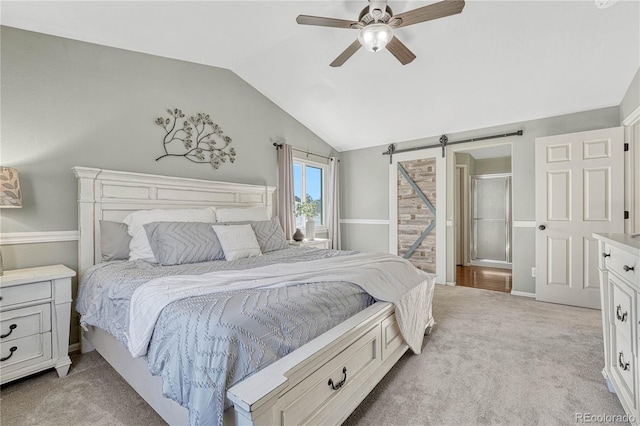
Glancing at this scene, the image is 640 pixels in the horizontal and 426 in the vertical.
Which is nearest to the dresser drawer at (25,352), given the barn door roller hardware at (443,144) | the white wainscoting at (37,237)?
the white wainscoting at (37,237)

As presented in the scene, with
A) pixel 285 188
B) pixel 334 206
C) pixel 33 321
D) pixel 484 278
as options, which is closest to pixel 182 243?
pixel 33 321

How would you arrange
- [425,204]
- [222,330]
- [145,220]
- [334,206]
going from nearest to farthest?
[222,330] < [145,220] < [425,204] < [334,206]

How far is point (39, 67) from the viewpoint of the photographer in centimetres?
230

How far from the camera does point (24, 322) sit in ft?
6.10

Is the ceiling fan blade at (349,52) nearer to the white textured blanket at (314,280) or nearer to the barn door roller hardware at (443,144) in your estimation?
the white textured blanket at (314,280)

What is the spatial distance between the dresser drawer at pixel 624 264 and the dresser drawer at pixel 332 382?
4.05 feet

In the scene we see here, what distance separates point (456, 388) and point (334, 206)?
3.66m

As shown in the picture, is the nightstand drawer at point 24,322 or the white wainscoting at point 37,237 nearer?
the nightstand drawer at point 24,322

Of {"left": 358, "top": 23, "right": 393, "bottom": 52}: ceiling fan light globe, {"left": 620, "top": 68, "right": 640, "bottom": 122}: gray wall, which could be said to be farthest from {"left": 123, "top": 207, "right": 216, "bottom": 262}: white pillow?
{"left": 620, "top": 68, "right": 640, "bottom": 122}: gray wall

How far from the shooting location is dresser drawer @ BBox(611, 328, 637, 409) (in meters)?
1.40

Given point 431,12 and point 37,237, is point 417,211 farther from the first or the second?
point 37,237

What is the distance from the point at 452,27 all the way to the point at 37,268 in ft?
13.2

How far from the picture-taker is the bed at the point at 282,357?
3.47 ft

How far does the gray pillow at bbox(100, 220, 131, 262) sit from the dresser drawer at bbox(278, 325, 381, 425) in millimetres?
1948
